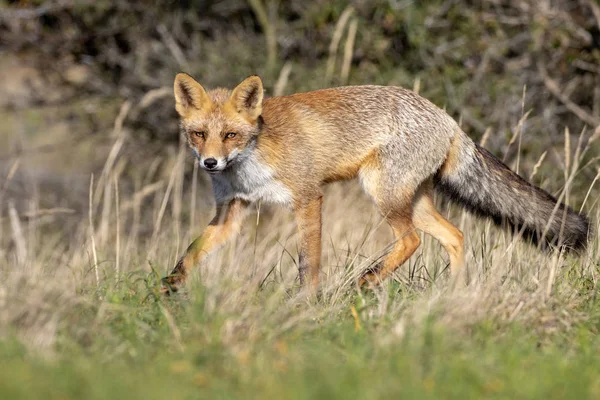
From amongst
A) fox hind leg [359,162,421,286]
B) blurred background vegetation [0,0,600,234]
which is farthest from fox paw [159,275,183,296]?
blurred background vegetation [0,0,600,234]

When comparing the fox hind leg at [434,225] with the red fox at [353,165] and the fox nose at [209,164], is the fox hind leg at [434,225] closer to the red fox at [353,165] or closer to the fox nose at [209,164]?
the red fox at [353,165]

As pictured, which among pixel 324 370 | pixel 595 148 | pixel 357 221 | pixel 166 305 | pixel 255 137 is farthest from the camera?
pixel 595 148

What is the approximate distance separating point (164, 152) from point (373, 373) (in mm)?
7645

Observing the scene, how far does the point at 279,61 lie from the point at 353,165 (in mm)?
4332

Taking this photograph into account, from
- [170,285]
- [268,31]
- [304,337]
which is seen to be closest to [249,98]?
[170,285]

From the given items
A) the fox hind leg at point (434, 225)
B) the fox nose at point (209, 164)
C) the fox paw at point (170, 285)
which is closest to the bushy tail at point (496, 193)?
the fox hind leg at point (434, 225)

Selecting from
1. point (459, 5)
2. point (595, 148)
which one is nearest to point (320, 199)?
point (595, 148)

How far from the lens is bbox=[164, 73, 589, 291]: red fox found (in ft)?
17.6

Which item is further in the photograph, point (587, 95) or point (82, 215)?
point (82, 215)

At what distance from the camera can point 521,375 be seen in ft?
10.4

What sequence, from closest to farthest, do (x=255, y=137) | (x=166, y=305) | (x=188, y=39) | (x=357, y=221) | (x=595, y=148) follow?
1. (x=166, y=305)
2. (x=255, y=137)
3. (x=357, y=221)
4. (x=595, y=148)
5. (x=188, y=39)

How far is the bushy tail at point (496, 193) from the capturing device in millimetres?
5543

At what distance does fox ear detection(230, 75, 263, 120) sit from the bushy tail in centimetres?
141

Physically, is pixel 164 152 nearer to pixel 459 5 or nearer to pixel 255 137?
pixel 459 5
